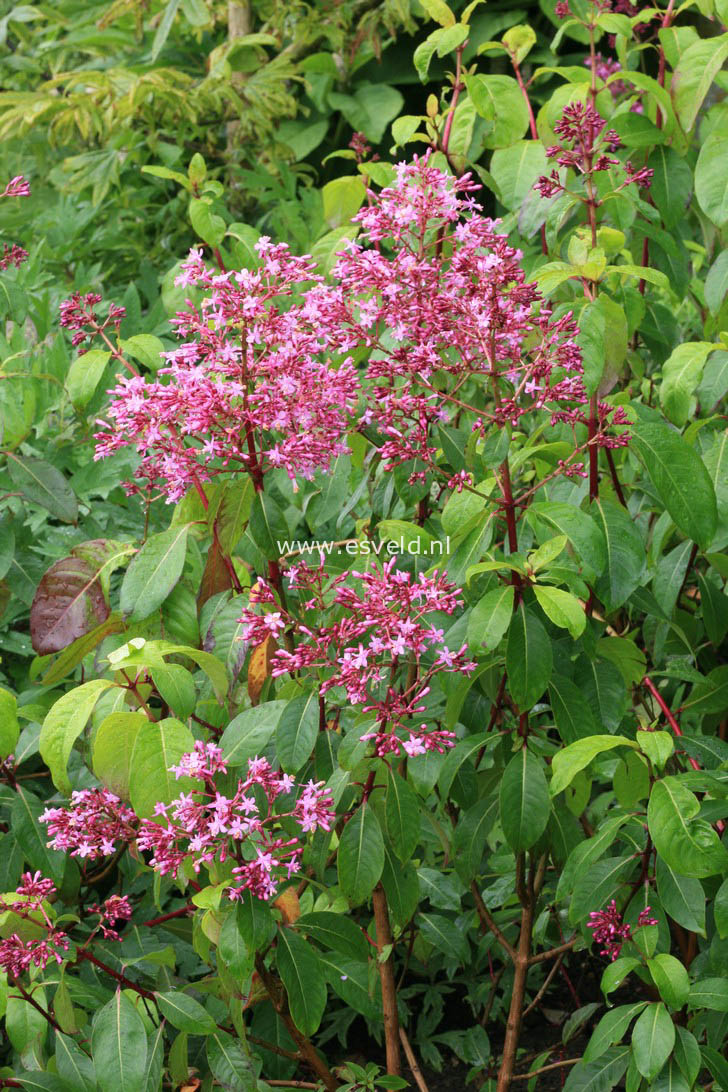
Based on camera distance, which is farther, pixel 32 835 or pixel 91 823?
pixel 32 835

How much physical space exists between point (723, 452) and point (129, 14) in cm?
434

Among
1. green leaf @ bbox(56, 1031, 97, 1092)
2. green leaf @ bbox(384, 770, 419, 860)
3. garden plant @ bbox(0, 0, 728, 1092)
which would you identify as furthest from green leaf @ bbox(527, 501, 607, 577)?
green leaf @ bbox(56, 1031, 97, 1092)

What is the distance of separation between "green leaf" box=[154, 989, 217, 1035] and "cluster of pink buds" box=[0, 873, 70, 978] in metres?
0.15

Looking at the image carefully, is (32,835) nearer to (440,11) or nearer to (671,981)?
(671,981)

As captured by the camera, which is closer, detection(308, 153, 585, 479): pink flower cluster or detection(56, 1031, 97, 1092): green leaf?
detection(308, 153, 585, 479): pink flower cluster

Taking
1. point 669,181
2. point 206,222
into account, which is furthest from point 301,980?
point 669,181

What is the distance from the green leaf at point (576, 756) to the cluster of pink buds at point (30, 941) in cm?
64

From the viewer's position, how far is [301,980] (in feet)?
5.01

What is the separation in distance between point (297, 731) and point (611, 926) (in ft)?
1.54

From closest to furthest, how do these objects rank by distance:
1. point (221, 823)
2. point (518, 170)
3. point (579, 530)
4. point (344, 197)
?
1. point (221, 823)
2. point (579, 530)
3. point (518, 170)
4. point (344, 197)

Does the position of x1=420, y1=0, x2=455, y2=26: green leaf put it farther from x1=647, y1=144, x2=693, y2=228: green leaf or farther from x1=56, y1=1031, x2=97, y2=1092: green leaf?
x1=56, y1=1031, x2=97, y2=1092: green leaf

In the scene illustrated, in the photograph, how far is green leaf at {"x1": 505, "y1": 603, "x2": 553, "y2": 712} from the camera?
56.6 inches

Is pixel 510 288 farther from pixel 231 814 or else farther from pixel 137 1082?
pixel 137 1082

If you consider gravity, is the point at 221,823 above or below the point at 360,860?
above
